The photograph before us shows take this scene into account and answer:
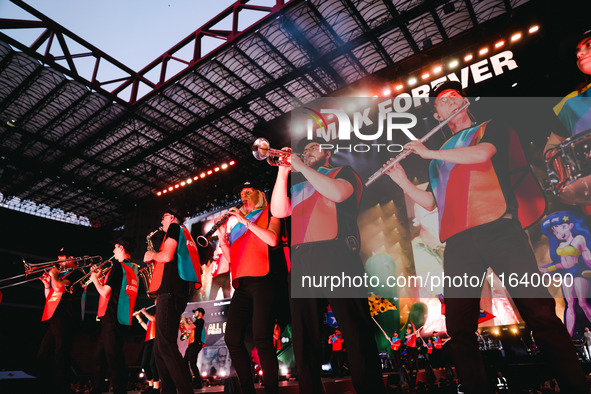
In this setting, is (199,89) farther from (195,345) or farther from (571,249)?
(571,249)

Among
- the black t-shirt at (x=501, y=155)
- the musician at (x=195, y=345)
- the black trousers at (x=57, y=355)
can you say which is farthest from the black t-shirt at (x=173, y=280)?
the musician at (x=195, y=345)

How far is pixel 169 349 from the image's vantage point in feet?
9.82

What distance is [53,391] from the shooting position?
4035mm

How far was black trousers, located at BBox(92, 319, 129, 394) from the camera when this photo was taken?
3.73 meters

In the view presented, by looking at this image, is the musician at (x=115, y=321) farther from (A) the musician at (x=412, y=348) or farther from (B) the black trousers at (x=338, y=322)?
(A) the musician at (x=412, y=348)

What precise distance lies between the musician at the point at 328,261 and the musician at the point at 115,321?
2.64 m

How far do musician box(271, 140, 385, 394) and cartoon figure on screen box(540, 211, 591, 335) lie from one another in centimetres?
520

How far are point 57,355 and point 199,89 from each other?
10.7m

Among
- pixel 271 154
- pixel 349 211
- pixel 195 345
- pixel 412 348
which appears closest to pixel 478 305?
pixel 349 211

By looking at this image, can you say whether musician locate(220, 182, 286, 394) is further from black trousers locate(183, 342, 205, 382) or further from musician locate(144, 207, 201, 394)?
black trousers locate(183, 342, 205, 382)

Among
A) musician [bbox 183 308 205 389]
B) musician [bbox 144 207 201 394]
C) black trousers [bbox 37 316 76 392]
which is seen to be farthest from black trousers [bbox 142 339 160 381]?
musician [bbox 144 207 201 394]

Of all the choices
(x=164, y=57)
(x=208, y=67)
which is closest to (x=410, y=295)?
(x=208, y=67)

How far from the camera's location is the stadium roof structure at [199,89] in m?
10.4

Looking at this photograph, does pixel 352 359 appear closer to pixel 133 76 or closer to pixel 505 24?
pixel 505 24
